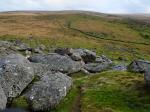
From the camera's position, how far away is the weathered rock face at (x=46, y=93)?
52344 mm

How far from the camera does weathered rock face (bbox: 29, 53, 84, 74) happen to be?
76938 mm

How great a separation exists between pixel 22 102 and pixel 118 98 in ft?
50.3

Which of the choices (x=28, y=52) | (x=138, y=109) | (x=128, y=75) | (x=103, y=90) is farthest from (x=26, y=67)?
(x=28, y=52)

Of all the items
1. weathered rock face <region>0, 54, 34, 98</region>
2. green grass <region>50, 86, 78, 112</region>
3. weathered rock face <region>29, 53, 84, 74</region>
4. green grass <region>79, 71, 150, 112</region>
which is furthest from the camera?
weathered rock face <region>29, 53, 84, 74</region>

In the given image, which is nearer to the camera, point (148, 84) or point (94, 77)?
point (148, 84)

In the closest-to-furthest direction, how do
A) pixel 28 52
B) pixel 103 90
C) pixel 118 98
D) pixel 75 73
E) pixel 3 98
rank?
pixel 3 98
pixel 118 98
pixel 103 90
pixel 75 73
pixel 28 52

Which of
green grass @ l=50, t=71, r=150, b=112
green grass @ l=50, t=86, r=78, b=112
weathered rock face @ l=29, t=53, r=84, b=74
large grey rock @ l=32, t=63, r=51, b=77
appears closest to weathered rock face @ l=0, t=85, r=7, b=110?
green grass @ l=50, t=86, r=78, b=112

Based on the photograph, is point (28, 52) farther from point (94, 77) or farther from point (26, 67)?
point (26, 67)

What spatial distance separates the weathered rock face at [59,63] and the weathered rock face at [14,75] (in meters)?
16.5

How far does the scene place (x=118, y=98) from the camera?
59.1 m

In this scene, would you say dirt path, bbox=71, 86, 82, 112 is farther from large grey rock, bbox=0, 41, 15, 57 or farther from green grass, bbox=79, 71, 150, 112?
large grey rock, bbox=0, 41, 15, 57

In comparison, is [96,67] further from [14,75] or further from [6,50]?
[14,75]

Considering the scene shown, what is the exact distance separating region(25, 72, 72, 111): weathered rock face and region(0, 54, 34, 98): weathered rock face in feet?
6.17

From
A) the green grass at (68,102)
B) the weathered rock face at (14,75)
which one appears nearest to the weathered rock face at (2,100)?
the weathered rock face at (14,75)
